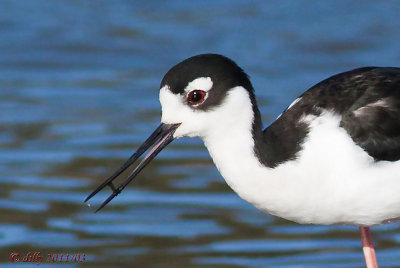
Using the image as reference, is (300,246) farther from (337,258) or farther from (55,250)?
(55,250)

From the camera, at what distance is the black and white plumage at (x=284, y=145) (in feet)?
21.3

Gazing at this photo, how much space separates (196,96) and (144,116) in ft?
15.4

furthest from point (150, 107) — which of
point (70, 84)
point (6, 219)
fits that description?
point (6, 219)

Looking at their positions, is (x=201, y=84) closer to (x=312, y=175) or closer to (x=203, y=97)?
(x=203, y=97)

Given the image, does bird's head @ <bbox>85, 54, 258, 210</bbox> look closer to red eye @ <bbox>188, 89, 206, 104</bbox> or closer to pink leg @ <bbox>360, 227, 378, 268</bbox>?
red eye @ <bbox>188, 89, 206, 104</bbox>

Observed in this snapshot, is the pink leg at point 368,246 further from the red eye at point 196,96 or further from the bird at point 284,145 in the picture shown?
the red eye at point 196,96

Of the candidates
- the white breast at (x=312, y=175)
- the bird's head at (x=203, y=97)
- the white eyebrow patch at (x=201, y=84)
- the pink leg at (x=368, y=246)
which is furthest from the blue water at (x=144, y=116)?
the white eyebrow patch at (x=201, y=84)

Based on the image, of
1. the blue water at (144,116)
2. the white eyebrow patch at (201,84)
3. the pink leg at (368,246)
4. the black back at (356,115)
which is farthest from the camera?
the blue water at (144,116)

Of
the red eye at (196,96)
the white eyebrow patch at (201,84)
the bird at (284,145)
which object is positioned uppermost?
the white eyebrow patch at (201,84)

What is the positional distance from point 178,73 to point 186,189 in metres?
3.12

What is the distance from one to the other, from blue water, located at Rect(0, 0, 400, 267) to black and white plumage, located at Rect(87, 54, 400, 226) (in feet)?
5.57

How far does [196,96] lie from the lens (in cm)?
651

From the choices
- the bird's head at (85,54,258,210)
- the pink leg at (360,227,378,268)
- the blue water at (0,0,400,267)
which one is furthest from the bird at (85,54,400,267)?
the blue water at (0,0,400,267)

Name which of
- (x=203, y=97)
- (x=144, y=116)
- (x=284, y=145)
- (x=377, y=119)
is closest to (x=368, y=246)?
(x=377, y=119)
